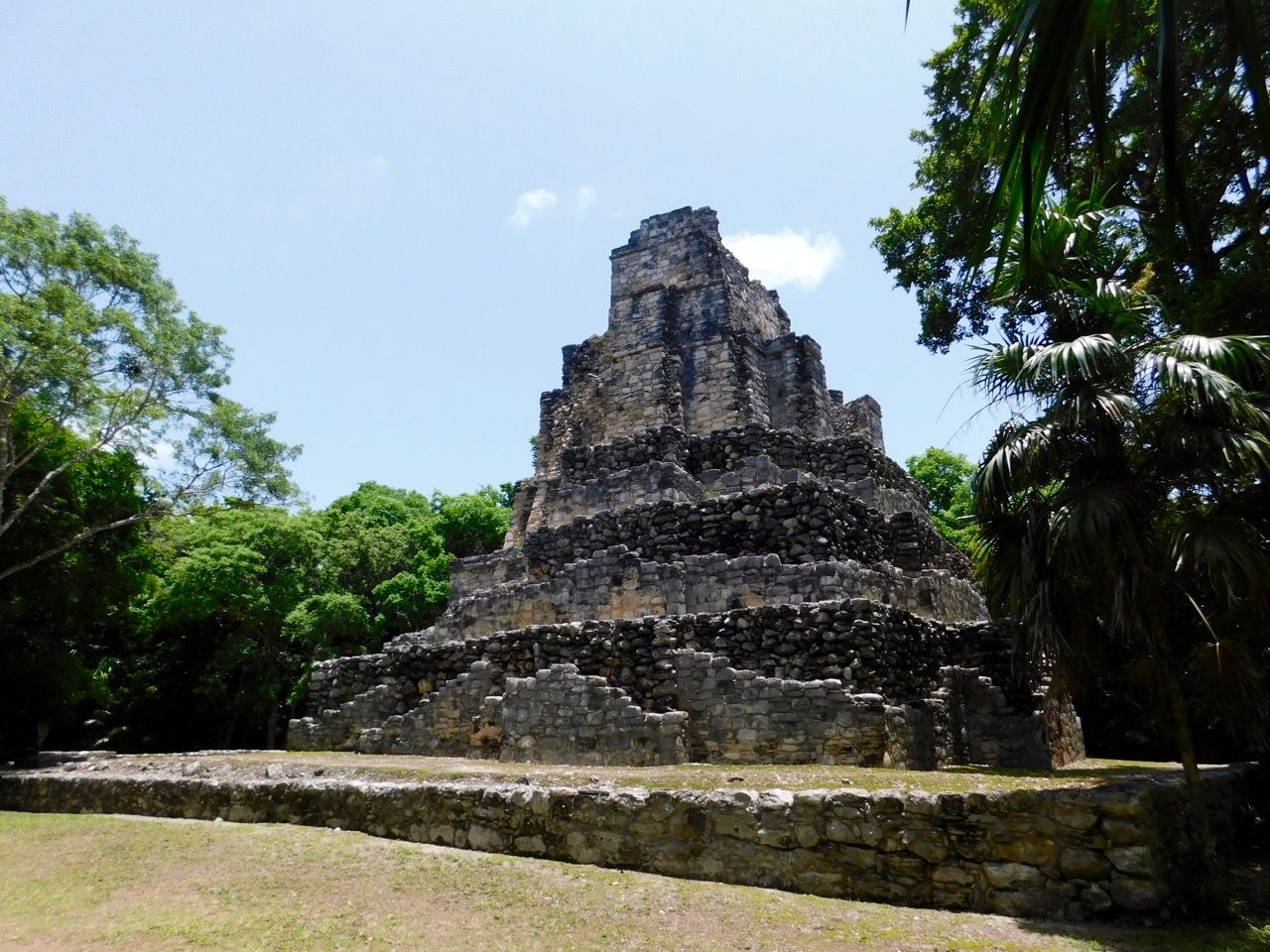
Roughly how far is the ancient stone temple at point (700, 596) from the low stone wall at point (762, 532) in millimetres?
41

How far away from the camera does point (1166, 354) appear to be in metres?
6.47

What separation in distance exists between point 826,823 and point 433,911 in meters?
3.10

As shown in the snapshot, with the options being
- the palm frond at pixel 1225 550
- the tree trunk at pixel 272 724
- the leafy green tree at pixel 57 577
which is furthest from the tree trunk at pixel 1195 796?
the tree trunk at pixel 272 724

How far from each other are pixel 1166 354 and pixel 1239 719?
3.53 m

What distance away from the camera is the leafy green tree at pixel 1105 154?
2.80 m

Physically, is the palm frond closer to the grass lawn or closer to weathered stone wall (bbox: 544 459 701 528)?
the grass lawn

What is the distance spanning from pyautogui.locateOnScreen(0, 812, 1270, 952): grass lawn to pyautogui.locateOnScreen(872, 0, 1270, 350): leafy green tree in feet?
13.8

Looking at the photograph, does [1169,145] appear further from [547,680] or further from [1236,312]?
[547,680]

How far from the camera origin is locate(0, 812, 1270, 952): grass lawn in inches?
193

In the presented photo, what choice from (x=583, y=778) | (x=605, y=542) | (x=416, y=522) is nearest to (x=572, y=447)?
(x=605, y=542)

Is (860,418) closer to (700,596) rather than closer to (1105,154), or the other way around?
(700,596)

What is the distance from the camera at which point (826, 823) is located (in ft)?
19.5

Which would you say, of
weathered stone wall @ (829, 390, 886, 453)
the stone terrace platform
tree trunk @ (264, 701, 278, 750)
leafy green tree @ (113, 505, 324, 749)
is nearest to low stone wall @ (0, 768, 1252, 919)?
the stone terrace platform

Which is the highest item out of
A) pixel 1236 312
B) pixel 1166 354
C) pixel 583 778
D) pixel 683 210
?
pixel 683 210
